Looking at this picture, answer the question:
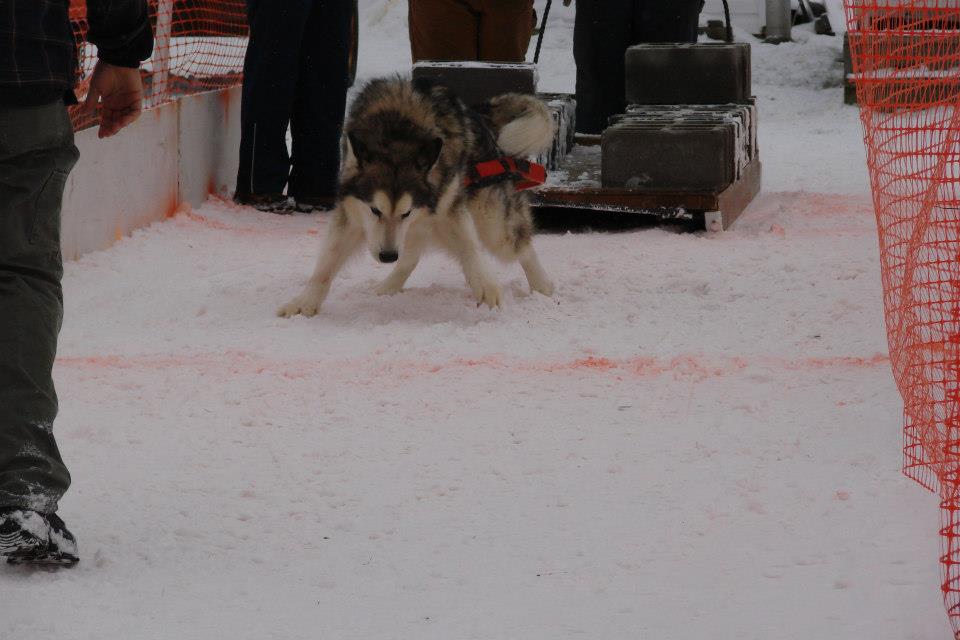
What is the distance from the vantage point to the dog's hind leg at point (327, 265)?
4.65 metres

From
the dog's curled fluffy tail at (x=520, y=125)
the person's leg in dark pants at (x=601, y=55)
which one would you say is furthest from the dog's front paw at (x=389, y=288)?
the person's leg in dark pants at (x=601, y=55)

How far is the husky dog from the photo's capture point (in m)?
4.39

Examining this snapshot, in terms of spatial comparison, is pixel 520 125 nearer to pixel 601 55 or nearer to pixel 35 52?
pixel 35 52

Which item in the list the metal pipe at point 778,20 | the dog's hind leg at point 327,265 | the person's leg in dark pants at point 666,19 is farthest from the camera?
the metal pipe at point 778,20

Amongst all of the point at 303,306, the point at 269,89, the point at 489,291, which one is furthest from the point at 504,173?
the point at 269,89

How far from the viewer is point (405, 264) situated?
198 inches

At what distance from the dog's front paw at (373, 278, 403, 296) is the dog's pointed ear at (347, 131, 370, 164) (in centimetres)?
75

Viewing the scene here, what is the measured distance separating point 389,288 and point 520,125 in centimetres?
79

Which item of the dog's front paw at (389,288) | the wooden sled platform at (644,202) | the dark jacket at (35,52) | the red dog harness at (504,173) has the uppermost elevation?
the dark jacket at (35,52)

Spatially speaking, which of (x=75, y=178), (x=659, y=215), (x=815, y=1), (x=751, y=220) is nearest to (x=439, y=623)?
(x=75, y=178)

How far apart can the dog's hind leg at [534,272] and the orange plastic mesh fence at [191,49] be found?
2047mm

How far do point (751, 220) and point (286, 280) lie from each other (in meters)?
2.61

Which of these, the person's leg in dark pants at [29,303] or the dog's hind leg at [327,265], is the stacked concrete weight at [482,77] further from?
the person's leg in dark pants at [29,303]

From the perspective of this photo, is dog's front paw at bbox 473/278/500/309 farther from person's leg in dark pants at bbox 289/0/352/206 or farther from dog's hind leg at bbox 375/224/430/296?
person's leg in dark pants at bbox 289/0/352/206
